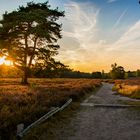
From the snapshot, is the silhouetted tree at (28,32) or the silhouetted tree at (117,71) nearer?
the silhouetted tree at (28,32)

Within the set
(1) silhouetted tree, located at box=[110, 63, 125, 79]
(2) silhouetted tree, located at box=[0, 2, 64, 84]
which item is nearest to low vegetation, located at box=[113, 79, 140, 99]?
(2) silhouetted tree, located at box=[0, 2, 64, 84]

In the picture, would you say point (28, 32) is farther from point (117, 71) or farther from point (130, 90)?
point (117, 71)

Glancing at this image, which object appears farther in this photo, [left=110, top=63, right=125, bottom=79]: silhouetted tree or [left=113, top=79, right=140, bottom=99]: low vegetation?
[left=110, top=63, right=125, bottom=79]: silhouetted tree

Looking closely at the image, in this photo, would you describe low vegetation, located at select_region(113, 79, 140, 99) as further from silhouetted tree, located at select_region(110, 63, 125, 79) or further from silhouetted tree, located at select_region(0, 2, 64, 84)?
silhouetted tree, located at select_region(110, 63, 125, 79)

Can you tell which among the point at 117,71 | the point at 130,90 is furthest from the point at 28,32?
the point at 117,71

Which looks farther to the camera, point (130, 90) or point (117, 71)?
point (117, 71)

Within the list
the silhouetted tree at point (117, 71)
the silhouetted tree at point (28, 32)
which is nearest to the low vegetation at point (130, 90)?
the silhouetted tree at point (28, 32)

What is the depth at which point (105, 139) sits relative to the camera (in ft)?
31.8

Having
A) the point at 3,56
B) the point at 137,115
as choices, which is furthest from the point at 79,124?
the point at 3,56

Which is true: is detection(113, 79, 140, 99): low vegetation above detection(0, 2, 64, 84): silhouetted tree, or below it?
below

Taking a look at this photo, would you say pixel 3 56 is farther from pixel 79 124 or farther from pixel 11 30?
pixel 79 124

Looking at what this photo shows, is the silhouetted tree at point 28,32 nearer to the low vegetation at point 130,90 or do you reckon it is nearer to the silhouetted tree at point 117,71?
the low vegetation at point 130,90

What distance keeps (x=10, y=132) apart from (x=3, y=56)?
29.4 m

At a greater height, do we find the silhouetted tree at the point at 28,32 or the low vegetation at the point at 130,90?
the silhouetted tree at the point at 28,32
